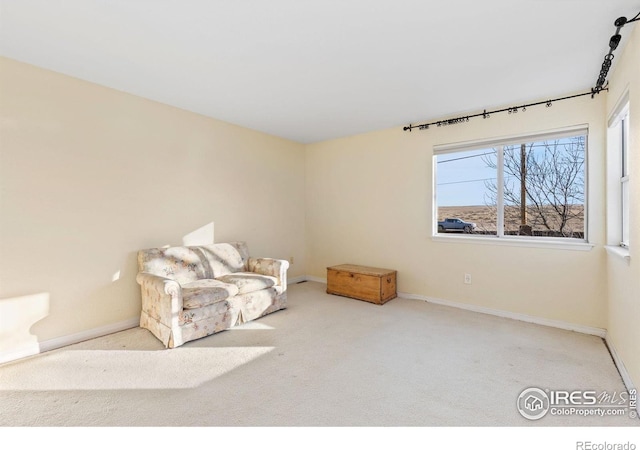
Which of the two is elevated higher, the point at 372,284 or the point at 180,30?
the point at 180,30

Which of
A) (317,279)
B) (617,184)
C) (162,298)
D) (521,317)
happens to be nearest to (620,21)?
(617,184)

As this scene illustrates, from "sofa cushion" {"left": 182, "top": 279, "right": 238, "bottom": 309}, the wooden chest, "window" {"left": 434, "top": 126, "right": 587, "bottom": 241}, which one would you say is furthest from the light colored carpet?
"window" {"left": 434, "top": 126, "right": 587, "bottom": 241}

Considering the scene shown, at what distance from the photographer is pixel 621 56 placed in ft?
7.95

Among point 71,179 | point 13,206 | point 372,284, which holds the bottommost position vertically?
point 372,284

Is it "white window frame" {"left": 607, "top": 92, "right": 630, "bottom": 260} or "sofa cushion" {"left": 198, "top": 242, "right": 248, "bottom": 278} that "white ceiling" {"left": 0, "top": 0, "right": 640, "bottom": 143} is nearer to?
"white window frame" {"left": 607, "top": 92, "right": 630, "bottom": 260}

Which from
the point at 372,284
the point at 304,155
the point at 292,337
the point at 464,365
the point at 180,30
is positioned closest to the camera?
the point at 180,30

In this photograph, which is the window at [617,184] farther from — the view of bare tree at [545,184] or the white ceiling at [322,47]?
the white ceiling at [322,47]

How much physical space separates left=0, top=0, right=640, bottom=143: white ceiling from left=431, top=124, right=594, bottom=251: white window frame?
409 mm

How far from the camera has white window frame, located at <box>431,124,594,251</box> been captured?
3.13m

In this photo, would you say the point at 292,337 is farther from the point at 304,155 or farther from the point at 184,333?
the point at 304,155

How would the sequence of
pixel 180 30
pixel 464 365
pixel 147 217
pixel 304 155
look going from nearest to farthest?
1. pixel 180 30
2. pixel 464 365
3. pixel 147 217
4. pixel 304 155

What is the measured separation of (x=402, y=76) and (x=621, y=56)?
65.6 inches

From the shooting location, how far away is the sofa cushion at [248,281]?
3.40 meters

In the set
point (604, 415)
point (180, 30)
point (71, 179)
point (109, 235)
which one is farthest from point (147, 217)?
point (604, 415)
